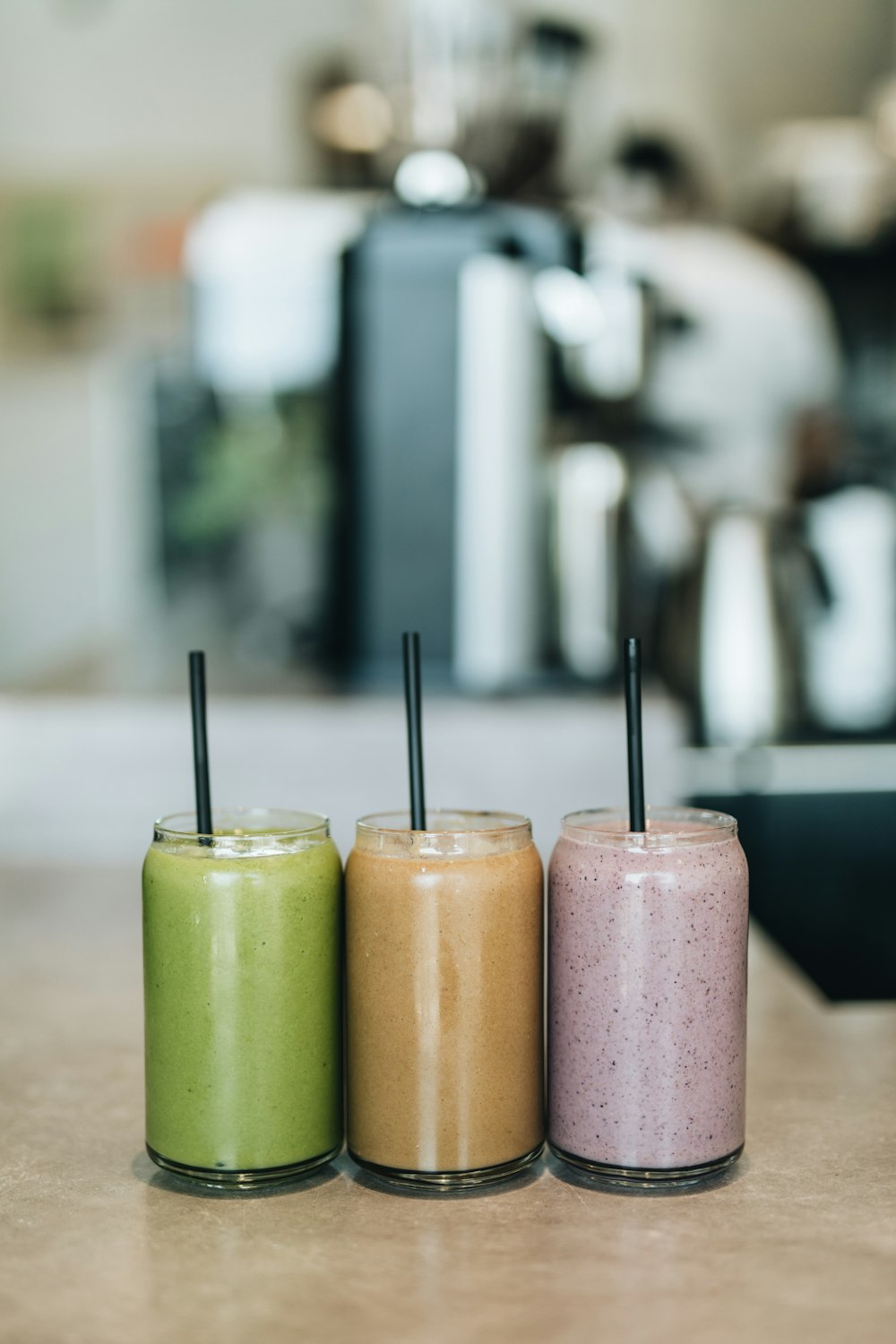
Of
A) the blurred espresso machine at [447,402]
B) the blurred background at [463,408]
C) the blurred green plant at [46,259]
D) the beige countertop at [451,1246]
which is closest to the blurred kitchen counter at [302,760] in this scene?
the blurred background at [463,408]

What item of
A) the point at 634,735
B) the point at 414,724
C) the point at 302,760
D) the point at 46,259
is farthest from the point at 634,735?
the point at 46,259

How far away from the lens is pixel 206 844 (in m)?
0.75

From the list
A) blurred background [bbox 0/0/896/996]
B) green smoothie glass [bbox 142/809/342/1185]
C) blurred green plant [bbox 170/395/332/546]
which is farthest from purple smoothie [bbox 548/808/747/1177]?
blurred green plant [bbox 170/395/332/546]

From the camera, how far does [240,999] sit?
29.1 inches

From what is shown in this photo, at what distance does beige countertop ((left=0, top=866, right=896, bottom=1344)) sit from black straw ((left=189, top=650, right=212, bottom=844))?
0.19 metres

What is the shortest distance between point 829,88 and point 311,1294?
3048 mm

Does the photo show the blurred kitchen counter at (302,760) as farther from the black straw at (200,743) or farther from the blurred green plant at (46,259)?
the blurred green plant at (46,259)

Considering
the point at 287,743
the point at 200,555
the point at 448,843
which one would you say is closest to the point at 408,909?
the point at 448,843

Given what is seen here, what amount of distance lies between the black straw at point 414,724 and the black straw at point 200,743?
0.34ft

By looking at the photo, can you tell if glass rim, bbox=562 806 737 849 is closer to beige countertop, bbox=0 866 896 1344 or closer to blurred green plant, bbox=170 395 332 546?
beige countertop, bbox=0 866 896 1344

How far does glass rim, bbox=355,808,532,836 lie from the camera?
743mm

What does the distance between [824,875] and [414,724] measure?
3.78ft

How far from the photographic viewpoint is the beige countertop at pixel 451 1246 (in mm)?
617

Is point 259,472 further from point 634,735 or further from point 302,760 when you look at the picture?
point 634,735
